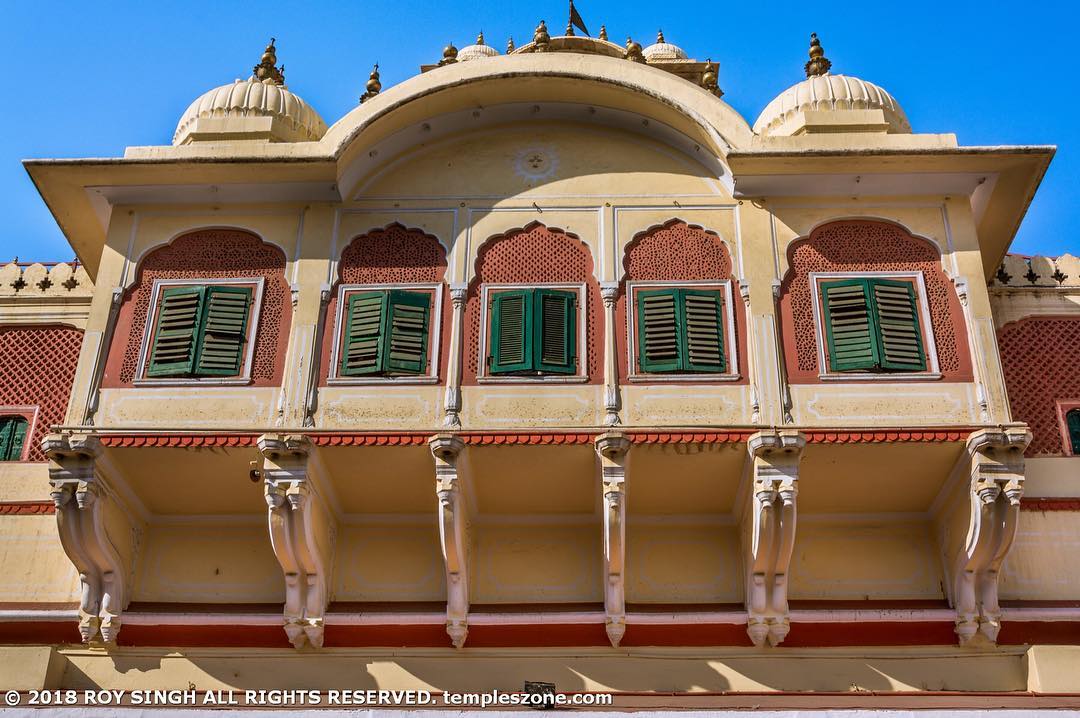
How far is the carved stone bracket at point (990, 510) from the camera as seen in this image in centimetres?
1241

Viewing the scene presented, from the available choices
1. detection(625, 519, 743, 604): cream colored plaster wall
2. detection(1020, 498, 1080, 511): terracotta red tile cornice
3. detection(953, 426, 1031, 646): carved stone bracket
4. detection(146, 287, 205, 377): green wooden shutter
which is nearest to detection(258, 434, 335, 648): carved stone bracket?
detection(146, 287, 205, 377): green wooden shutter

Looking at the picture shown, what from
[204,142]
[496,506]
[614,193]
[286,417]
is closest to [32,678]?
[286,417]

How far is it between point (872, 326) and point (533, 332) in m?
3.46

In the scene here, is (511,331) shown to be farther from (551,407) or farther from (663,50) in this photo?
(663,50)

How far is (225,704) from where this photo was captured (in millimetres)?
10773

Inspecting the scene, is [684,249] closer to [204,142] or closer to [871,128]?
[871,128]

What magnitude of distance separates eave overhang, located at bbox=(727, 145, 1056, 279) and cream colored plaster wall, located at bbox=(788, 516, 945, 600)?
3628mm

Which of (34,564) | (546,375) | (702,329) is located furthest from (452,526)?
(34,564)

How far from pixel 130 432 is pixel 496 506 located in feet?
12.1

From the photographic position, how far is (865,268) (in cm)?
1410

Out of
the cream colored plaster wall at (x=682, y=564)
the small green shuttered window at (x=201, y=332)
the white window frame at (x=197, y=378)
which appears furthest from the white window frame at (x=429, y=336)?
the cream colored plaster wall at (x=682, y=564)

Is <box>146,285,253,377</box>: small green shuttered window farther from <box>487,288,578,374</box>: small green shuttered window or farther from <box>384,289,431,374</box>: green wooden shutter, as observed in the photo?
<box>487,288,578,374</box>: small green shuttered window

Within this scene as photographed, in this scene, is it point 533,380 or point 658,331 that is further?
point 658,331

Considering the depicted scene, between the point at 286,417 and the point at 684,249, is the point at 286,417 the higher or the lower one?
the lower one
